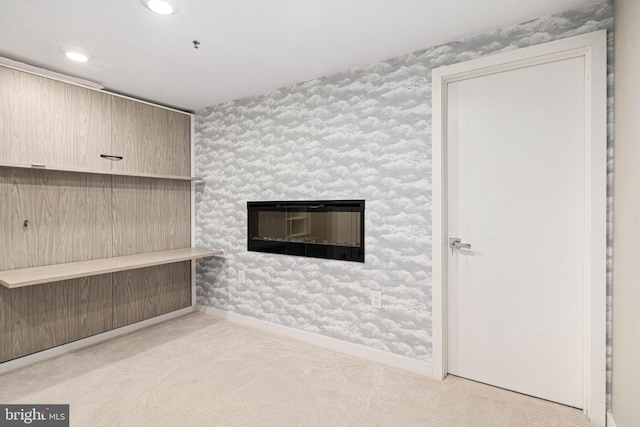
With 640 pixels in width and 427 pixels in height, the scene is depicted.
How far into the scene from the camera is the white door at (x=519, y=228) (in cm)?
197

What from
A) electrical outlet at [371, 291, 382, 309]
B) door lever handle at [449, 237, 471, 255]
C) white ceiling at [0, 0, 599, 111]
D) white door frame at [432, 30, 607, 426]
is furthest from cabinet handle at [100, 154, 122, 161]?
white door frame at [432, 30, 607, 426]

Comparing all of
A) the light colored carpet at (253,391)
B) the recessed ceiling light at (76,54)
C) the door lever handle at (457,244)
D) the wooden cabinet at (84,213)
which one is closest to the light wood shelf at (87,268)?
the wooden cabinet at (84,213)

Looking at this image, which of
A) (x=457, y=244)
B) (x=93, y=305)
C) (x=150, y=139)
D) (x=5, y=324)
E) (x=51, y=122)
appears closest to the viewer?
(x=457, y=244)

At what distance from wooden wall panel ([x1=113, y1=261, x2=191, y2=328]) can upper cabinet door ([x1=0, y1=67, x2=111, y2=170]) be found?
→ 1136 mm

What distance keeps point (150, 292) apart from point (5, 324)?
1.15m

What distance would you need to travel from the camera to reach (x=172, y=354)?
9.09 feet

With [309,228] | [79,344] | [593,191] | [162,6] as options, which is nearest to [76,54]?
[162,6]

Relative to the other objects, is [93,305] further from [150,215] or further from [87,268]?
[150,215]

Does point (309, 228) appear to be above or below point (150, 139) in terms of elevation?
below

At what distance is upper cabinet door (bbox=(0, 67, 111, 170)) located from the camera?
8.25ft

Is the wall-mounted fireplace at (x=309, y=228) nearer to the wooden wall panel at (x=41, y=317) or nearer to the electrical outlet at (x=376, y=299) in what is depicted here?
the electrical outlet at (x=376, y=299)

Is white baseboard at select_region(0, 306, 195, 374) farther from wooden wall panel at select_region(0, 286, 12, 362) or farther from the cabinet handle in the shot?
the cabinet handle

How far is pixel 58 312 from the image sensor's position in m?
2.80

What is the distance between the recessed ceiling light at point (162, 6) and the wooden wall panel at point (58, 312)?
7.76ft
